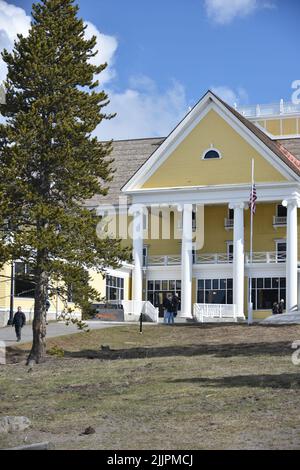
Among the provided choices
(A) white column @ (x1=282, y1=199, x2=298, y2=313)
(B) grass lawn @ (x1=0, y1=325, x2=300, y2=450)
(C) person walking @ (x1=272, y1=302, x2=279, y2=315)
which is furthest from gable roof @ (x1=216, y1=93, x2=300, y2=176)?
(B) grass lawn @ (x1=0, y1=325, x2=300, y2=450)

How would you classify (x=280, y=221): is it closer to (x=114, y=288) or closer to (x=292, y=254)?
(x=292, y=254)

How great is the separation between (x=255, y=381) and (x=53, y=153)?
13.0 metres

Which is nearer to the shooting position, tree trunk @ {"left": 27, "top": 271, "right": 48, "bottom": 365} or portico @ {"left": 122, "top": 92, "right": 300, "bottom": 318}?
tree trunk @ {"left": 27, "top": 271, "right": 48, "bottom": 365}

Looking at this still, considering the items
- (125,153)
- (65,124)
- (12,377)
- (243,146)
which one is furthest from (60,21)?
(125,153)

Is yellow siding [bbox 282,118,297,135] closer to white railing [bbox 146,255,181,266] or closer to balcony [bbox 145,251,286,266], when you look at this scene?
balcony [bbox 145,251,286,266]

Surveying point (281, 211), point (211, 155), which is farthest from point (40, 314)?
point (281, 211)

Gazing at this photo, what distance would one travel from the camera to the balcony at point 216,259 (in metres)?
58.3

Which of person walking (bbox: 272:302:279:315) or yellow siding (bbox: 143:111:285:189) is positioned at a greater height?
yellow siding (bbox: 143:111:285:189)

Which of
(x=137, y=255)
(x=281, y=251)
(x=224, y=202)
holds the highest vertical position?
(x=224, y=202)

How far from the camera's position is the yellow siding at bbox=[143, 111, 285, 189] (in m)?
57.3

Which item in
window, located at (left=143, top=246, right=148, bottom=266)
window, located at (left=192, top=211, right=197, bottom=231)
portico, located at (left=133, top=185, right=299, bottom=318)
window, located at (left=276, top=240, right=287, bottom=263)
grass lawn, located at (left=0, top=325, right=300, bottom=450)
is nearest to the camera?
grass lawn, located at (left=0, top=325, right=300, bottom=450)

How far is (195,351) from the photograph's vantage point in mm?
31531

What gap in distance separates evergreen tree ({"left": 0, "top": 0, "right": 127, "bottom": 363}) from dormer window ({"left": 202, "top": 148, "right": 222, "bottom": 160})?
87.0ft

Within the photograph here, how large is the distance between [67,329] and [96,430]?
24.0 metres
